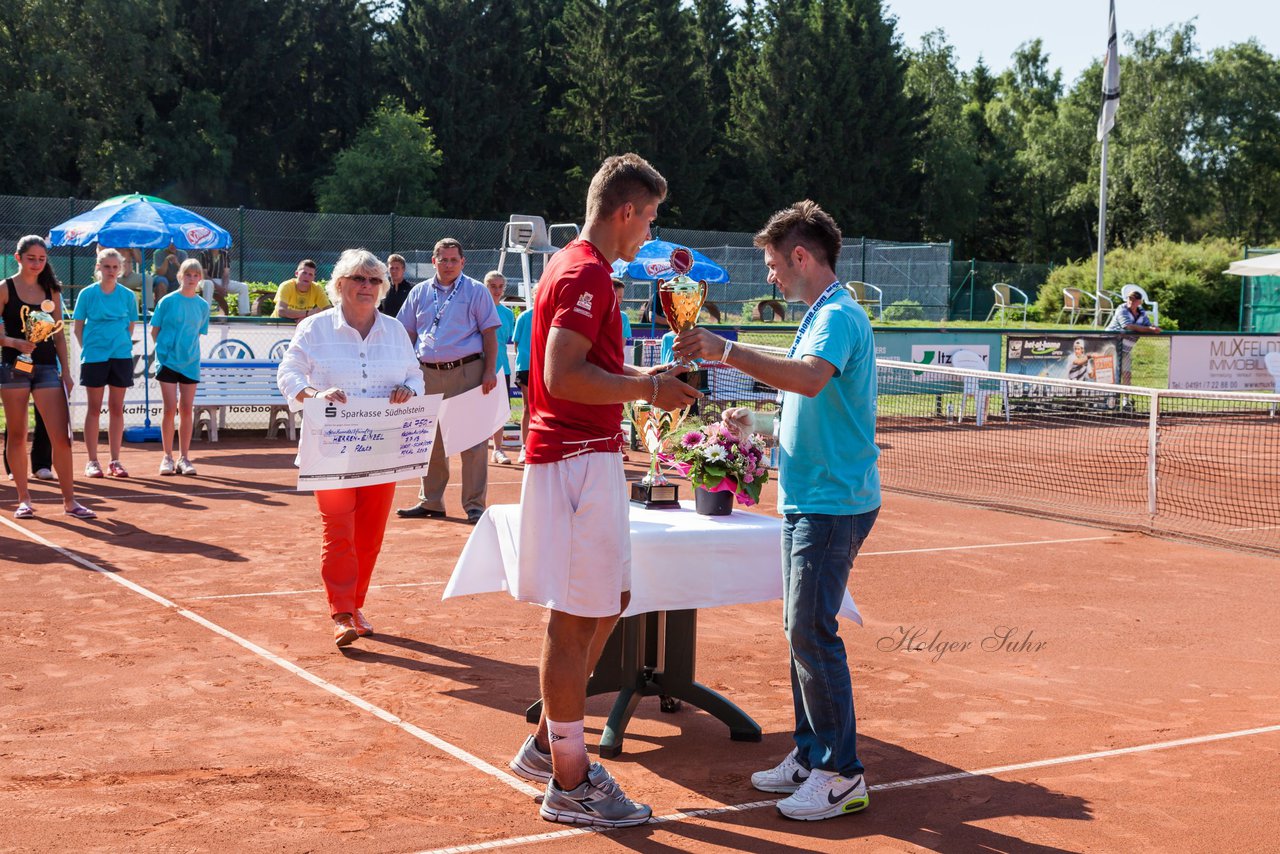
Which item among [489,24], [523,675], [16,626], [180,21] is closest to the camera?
[523,675]

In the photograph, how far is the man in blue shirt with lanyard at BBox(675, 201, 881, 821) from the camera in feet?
15.0

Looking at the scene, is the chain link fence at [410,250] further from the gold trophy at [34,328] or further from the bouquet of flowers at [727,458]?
the bouquet of flowers at [727,458]

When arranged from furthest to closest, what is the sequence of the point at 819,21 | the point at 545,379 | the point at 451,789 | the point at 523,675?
the point at 819,21 → the point at 523,675 → the point at 451,789 → the point at 545,379

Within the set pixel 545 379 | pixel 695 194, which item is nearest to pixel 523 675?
pixel 545 379

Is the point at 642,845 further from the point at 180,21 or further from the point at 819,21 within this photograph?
the point at 819,21

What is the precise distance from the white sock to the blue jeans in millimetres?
817

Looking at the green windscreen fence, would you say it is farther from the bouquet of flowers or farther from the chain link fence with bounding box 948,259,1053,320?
the bouquet of flowers

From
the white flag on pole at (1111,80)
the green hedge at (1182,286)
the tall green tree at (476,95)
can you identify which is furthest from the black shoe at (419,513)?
the tall green tree at (476,95)

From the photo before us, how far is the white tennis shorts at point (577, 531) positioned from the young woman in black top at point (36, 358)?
256 inches

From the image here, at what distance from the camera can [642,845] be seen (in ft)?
14.3

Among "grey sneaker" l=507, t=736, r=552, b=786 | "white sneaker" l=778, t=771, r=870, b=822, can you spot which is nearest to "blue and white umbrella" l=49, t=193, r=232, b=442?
"grey sneaker" l=507, t=736, r=552, b=786

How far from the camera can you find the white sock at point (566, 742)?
447 centimetres

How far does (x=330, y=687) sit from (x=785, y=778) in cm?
229

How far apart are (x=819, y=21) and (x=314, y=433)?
62.6 metres
